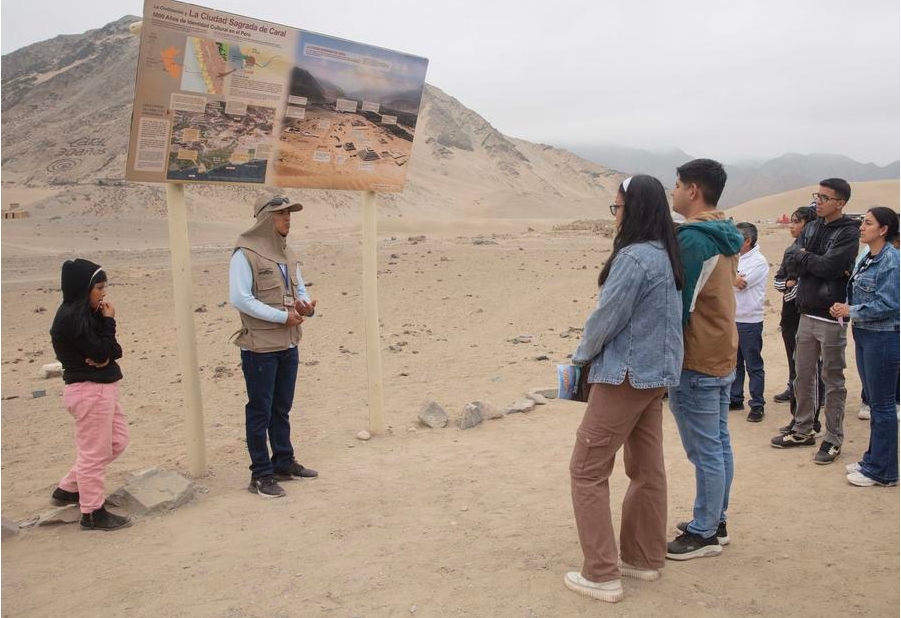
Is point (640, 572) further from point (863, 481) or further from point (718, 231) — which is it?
point (863, 481)

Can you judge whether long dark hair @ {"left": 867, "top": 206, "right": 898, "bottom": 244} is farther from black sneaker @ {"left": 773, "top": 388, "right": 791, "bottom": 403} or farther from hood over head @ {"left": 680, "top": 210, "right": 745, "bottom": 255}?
black sneaker @ {"left": 773, "top": 388, "right": 791, "bottom": 403}

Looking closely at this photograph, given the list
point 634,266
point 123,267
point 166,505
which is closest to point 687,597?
point 634,266

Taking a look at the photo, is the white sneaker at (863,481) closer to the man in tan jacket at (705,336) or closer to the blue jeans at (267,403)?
the man in tan jacket at (705,336)

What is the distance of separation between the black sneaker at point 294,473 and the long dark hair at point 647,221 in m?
3.15

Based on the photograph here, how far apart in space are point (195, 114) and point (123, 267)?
53.9 ft

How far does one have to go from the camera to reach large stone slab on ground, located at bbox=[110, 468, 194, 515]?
4.93 meters

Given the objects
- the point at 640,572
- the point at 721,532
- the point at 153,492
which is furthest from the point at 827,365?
the point at 153,492

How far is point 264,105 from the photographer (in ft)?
18.6

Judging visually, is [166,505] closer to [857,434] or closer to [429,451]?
[429,451]

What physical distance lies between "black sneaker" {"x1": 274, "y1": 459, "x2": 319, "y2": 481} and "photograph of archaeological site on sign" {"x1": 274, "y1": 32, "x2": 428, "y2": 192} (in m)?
2.27

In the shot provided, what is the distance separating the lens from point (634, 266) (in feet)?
11.1

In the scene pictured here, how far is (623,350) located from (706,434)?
854 millimetres

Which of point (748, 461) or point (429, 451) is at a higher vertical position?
point (748, 461)

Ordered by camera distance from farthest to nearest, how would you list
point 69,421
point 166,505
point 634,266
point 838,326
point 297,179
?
point 69,421, point 297,179, point 838,326, point 166,505, point 634,266
